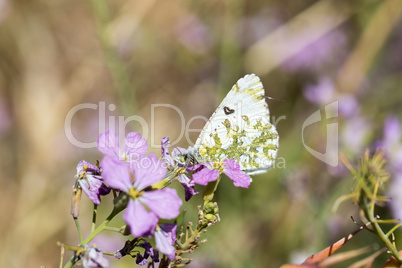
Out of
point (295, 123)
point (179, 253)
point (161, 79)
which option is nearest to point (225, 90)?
point (295, 123)

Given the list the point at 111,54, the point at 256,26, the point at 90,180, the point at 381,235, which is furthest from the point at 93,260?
the point at 256,26

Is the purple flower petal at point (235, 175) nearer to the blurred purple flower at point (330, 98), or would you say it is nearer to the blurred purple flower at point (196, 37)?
the blurred purple flower at point (330, 98)

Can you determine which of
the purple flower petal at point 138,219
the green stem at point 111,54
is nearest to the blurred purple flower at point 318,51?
the green stem at point 111,54

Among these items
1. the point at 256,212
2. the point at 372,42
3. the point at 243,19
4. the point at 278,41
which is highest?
the point at 243,19

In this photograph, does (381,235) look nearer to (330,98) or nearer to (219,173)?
(219,173)

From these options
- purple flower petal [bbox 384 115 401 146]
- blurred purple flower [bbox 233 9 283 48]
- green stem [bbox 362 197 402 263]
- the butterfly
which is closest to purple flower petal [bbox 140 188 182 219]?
green stem [bbox 362 197 402 263]

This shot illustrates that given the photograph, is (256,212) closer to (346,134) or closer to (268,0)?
(346,134)
